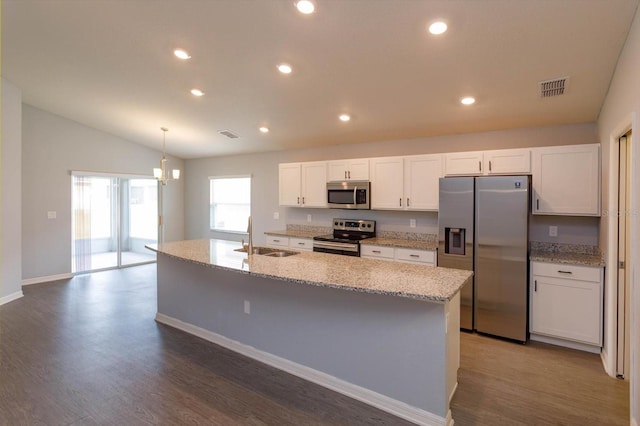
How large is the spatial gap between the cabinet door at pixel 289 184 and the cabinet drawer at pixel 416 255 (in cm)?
209

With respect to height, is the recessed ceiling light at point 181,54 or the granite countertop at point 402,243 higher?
the recessed ceiling light at point 181,54

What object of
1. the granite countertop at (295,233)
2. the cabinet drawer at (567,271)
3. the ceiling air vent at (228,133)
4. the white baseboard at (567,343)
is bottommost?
the white baseboard at (567,343)

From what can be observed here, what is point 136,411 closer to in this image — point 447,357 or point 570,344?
point 447,357

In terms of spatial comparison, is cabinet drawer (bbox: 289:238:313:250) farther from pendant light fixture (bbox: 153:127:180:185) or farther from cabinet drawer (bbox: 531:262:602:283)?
cabinet drawer (bbox: 531:262:602:283)

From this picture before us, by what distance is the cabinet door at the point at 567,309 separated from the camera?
3.19 metres

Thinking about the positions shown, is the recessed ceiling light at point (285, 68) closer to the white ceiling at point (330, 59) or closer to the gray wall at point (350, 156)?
the white ceiling at point (330, 59)

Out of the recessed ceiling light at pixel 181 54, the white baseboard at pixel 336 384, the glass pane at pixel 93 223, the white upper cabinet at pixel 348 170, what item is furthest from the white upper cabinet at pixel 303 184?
the glass pane at pixel 93 223

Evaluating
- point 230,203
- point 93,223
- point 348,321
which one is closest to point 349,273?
point 348,321

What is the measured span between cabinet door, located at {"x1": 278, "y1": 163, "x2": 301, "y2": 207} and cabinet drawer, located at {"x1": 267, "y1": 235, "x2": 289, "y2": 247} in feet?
2.03

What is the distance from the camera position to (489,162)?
3838 millimetres

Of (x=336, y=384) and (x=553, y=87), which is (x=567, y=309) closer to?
(x=553, y=87)

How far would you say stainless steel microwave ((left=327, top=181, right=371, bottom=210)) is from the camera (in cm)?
484

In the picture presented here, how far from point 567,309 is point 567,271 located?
1.26 feet

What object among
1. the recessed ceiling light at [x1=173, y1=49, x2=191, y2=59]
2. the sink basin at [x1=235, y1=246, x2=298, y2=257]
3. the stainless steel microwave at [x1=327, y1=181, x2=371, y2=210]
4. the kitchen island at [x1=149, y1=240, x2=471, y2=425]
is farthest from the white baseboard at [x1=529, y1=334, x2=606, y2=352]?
the recessed ceiling light at [x1=173, y1=49, x2=191, y2=59]
